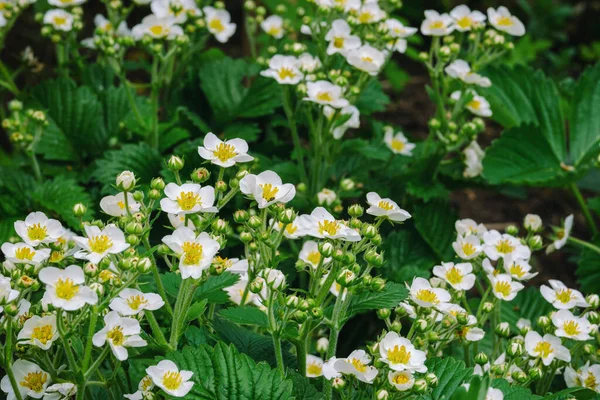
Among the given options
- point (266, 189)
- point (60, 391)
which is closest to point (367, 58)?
point (266, 189)

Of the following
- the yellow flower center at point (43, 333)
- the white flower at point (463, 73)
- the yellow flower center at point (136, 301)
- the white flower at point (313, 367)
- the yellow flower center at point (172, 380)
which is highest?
the yellow flower center at point (136, 301)

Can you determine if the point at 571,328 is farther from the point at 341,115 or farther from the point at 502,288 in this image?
the point at 341,115

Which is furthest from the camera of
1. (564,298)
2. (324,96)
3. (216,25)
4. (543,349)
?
(216,25)

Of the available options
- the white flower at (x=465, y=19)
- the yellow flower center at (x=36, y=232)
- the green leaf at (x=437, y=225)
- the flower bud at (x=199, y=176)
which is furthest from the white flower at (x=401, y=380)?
the white flower at (x=465, y=19)

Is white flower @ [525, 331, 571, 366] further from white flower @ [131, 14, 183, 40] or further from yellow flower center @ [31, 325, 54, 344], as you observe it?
white flower @ [131, 14, 183, 40]

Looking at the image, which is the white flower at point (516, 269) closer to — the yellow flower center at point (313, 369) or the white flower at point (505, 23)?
the yellow flower center at point (313, 369)

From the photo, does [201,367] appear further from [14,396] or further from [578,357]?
[578,357]
